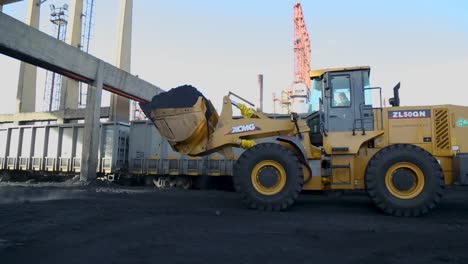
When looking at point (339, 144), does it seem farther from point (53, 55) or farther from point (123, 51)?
point (123, 51)

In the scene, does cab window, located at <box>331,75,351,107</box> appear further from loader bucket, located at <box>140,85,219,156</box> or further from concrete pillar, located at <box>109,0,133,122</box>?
concrete pillar, located at <box>109,0,133,122</box>

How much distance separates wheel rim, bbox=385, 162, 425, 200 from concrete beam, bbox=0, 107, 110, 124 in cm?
2333

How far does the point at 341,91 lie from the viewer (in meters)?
8.59

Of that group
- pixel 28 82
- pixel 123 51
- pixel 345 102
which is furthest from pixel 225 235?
pixel 28 82

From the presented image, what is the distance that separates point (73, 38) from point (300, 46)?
1302 inches

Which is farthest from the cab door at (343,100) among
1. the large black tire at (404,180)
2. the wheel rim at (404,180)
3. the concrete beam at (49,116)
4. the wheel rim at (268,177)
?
the concrete beam at (49,116)

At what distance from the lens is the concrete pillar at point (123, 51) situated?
2855 centimetres

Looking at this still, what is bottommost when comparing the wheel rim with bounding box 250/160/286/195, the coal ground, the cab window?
the coal ground

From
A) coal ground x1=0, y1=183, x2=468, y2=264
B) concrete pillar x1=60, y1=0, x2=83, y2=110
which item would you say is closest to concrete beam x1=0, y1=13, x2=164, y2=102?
concrete pillar x1=60, y1=0, x2=83, y2=110

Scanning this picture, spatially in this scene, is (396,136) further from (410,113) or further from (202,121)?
(202,121)

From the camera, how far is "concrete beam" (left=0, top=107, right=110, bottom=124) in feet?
87.7

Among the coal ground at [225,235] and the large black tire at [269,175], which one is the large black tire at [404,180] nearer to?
the coal ground at [225,235]

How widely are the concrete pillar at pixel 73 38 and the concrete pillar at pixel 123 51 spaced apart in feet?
10.7

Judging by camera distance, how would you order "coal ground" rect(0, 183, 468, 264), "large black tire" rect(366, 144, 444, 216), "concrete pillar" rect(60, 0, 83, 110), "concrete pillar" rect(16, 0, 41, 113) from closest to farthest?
"coal ground" rect(0, 183, 468, 264), "large black tire" rect(366, 144, 444, 216), "concrete pillar" rect(60, 0, 83, 110), "concrete pillar" rect(16, 0, 41, 113)
